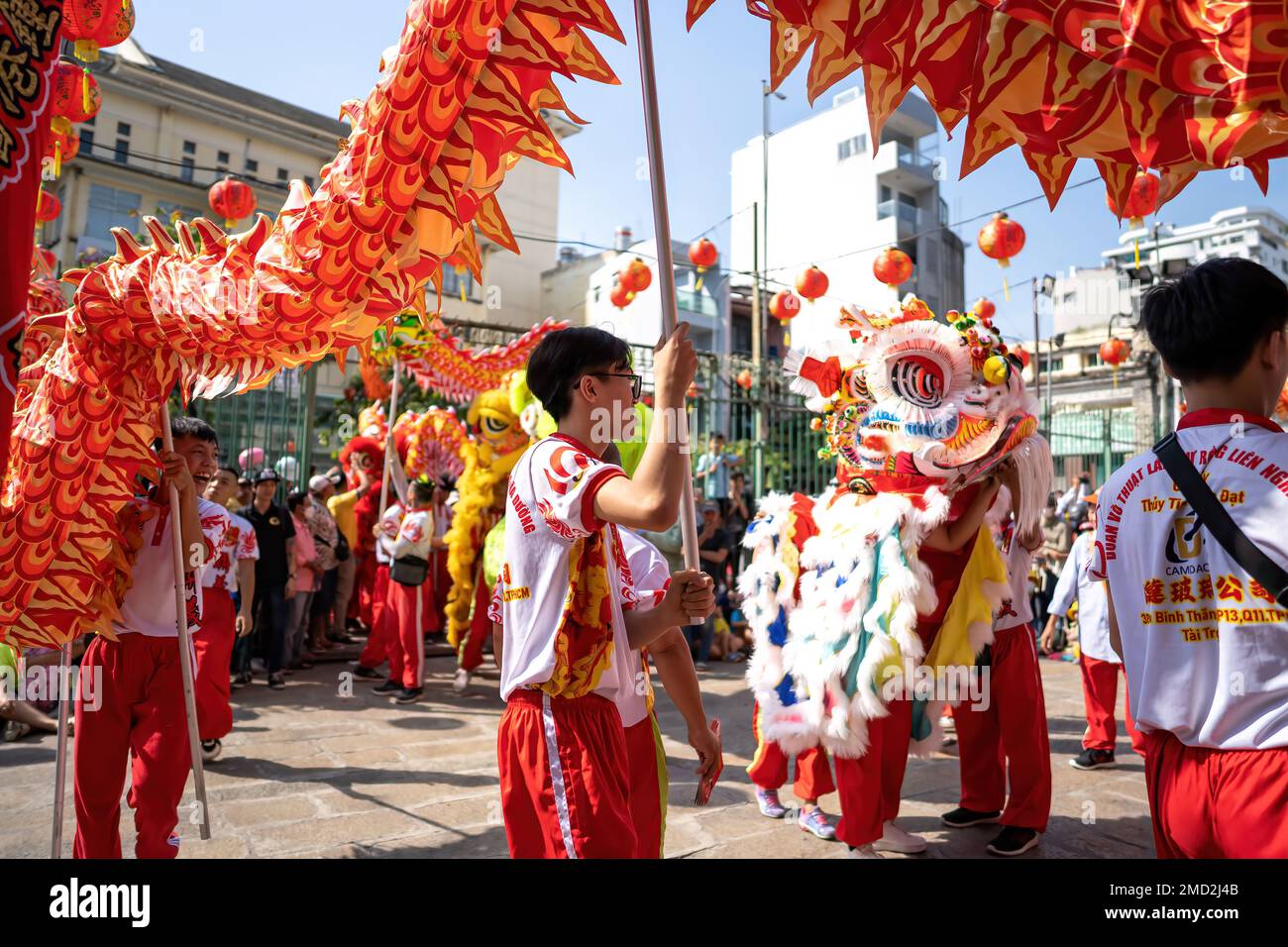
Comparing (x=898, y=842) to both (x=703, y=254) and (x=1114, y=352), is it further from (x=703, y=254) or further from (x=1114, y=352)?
(x=1114, y=352)

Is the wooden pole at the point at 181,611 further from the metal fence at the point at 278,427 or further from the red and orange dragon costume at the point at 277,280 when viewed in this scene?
the metal fence at the point at 278,427

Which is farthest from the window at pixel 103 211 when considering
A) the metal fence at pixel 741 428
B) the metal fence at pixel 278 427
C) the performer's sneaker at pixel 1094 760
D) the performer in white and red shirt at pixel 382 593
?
the performer's sneaker at pixel 1094 760

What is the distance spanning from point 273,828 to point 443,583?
5125 mm

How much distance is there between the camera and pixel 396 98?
1962 mm

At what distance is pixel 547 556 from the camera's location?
1.85 m

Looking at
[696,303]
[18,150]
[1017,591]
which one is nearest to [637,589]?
[18,150]

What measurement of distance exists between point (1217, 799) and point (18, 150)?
2.59 metres

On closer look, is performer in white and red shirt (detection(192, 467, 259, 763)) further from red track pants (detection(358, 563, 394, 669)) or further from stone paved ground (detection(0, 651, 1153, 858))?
red track pants (detection(358, 563, 394, 669))

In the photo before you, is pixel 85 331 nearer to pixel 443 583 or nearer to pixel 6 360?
pixel 6 360

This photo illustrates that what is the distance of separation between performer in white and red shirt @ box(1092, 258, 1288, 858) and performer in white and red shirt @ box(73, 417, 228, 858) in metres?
2.83

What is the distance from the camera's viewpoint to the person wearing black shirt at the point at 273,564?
21.1ft

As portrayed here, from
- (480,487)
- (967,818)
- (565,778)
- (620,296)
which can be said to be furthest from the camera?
(620,296)

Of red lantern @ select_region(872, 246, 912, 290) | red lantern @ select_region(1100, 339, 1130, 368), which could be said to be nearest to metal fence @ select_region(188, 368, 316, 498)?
red lantern @ select_region(872, 246, 912, 290)

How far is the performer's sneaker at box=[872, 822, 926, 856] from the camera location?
3402 mm
